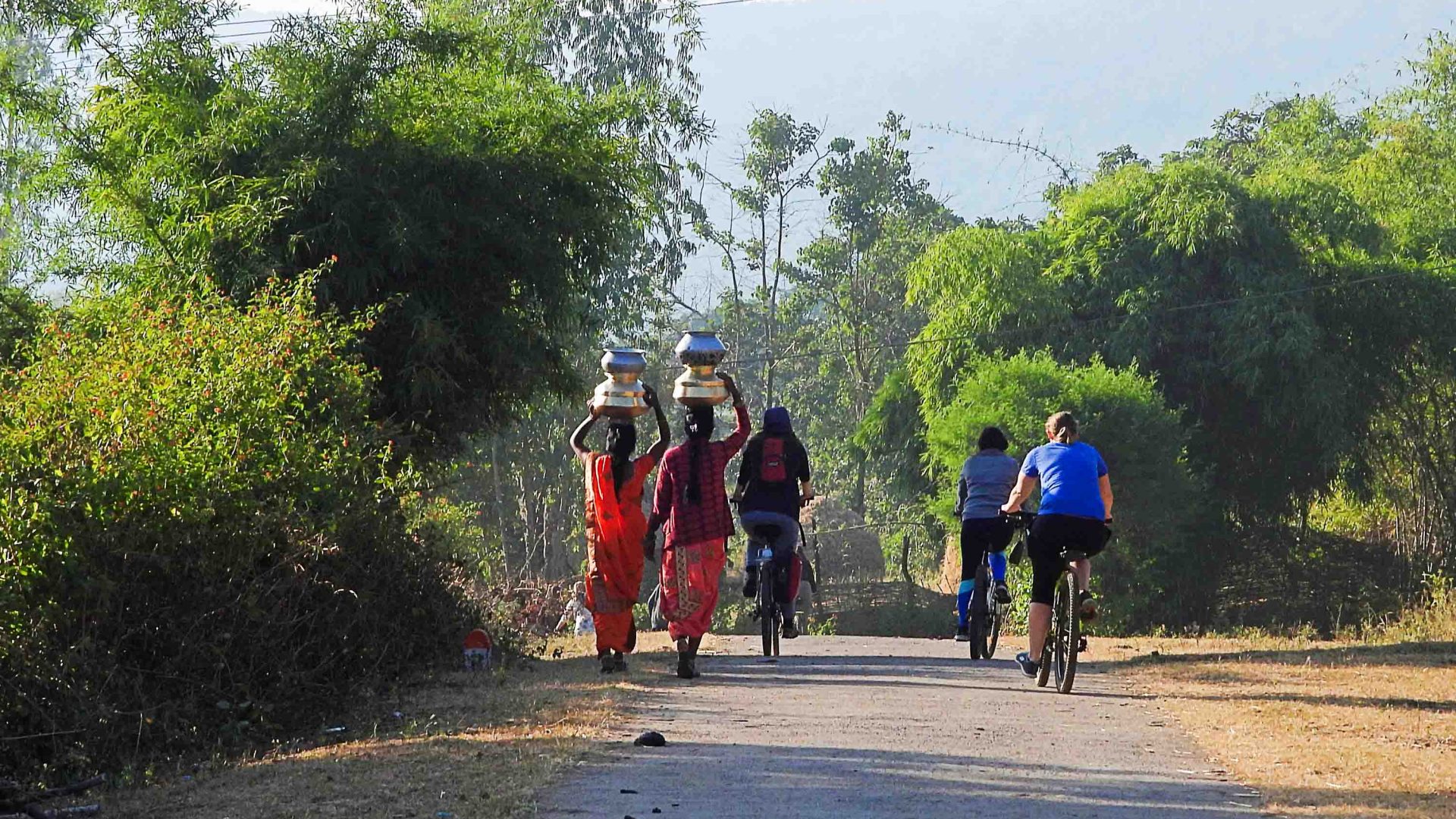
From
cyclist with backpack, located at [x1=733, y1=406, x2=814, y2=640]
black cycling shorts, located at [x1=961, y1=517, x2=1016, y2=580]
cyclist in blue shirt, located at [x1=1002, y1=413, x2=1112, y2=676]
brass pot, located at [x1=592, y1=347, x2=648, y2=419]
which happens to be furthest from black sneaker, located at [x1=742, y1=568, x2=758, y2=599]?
cyclist in blue shirt, located at [x1=1002, y1=413, x2=1112, y2=676]

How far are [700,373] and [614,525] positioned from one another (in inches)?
47.5

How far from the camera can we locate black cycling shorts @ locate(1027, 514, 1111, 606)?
38.3 feet

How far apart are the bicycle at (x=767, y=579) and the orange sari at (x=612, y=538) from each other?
177cm

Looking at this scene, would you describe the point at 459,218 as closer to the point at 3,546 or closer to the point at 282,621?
the point at 282,621

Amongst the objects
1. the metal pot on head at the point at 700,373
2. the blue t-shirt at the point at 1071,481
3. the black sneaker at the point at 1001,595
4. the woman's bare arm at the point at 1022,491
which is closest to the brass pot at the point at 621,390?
the metal pot on head at the point at 700,373

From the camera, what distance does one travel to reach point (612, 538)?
12266 mm

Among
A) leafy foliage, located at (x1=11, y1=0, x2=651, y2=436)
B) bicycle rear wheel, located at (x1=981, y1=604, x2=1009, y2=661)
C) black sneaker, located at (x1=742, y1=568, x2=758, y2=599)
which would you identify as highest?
leafy foliage, located at (x1=11, y1=0, x2=651, y2=436)

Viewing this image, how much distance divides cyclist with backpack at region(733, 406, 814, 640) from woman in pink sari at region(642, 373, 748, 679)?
4.93ft

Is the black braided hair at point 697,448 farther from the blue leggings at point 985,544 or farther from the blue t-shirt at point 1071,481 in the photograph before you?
the blue leggings at point 985,544

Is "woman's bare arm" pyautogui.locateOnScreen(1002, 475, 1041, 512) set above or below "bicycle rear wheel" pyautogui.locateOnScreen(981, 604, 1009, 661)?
above

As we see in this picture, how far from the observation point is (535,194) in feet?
55.1

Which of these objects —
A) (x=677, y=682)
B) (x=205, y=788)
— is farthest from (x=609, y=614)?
(x=205, y=788)

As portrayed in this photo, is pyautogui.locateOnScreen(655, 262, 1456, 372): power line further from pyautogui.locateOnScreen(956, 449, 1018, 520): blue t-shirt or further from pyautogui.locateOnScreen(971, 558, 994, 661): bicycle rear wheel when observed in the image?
pyautogui.locateOnScreen(971, 558, 994, 661): bicycle rear wheel

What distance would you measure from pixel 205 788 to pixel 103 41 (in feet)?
37.2
